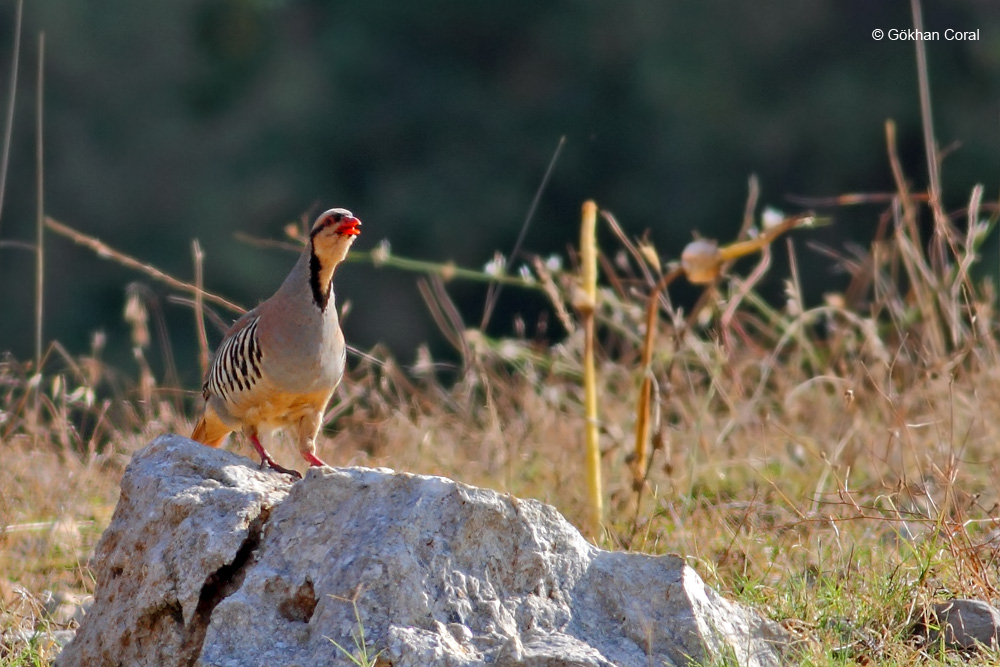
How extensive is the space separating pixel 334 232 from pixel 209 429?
27.0 inches

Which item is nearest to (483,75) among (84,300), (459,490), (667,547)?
(84,300)

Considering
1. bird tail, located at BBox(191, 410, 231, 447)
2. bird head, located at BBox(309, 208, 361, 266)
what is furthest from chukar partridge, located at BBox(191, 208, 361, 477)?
bird tail, located at BBox(191, 410, 231, 447)

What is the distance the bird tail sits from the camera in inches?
124

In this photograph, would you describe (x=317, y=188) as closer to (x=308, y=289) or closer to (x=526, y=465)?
(x=526, y=465)

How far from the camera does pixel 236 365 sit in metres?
2.93

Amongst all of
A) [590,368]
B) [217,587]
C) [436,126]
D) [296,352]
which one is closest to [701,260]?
[590,368]

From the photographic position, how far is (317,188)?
1393cm

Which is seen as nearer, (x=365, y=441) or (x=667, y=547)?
(x=667, y=547)

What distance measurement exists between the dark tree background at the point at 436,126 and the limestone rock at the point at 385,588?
31.5 feet

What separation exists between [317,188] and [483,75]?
2539 millimetres

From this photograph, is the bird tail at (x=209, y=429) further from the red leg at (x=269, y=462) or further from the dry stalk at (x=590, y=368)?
the dry stalk at (x=590, y=368)

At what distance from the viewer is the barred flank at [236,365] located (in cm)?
287

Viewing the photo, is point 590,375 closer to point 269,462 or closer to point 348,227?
point 348,227

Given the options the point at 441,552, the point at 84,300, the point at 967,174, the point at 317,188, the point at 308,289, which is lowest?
the point at 84,300
